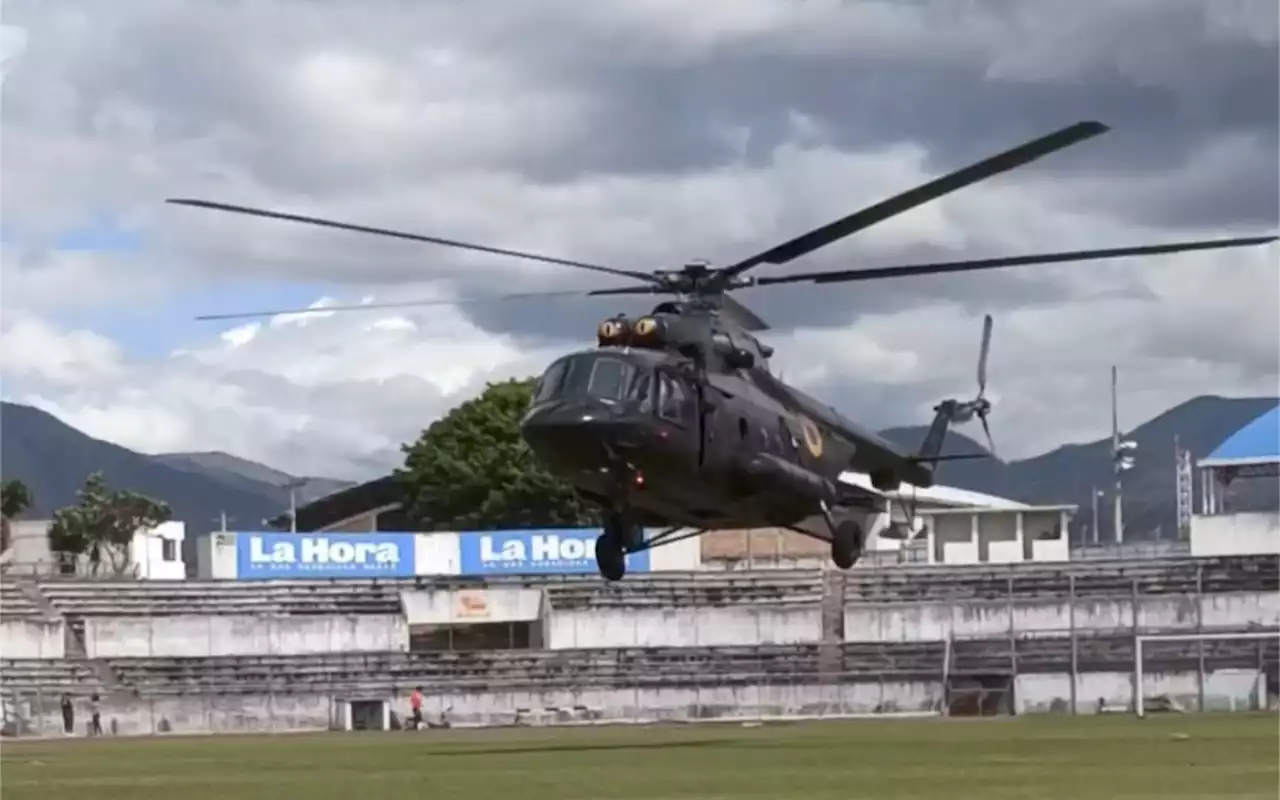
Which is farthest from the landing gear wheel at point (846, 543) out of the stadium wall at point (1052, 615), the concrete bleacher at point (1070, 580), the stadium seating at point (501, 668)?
the concrete bleacher at point (1070, 580)

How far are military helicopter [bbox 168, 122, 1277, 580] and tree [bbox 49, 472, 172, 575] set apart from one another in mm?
79477

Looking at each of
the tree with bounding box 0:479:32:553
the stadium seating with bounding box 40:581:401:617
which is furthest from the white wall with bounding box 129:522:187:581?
the stadium seating with bounding box 40:581:401:617

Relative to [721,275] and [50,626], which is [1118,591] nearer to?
[50,626]

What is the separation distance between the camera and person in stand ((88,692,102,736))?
6688 centimetres

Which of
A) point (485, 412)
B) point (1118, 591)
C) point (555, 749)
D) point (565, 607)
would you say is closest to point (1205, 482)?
point (1118, 591)

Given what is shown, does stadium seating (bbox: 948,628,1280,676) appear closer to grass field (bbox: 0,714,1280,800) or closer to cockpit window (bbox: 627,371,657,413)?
grass field (bbox: 0,714,1280,800)

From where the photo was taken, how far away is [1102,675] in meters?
67.1

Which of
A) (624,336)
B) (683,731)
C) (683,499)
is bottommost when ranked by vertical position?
(683,731)

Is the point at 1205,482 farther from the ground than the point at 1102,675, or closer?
farther from the ground

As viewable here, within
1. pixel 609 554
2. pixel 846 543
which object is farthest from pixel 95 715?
pixel 609 554

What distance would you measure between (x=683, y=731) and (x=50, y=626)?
2936 centimetres

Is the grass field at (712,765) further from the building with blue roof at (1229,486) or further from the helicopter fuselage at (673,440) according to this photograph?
the building with blue roof at (1229,486)

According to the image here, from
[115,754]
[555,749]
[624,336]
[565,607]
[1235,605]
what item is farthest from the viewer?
[565,607]

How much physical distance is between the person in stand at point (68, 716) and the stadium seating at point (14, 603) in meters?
8.96
